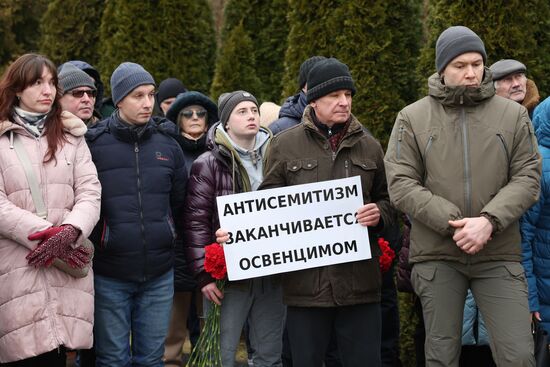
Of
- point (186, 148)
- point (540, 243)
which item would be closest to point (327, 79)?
point (540, 243)

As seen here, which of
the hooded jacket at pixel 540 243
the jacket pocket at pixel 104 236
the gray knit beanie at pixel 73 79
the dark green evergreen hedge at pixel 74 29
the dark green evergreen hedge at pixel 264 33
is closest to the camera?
the hooded jacket at pixel 540 243

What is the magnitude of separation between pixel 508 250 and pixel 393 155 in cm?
85

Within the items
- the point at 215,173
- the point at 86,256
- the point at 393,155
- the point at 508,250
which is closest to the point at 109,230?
the point at 86,256

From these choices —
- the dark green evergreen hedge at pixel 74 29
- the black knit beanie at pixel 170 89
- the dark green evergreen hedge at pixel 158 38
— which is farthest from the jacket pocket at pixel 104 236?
the dark green evergreen hedge at pixel 74 29

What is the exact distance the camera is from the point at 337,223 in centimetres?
530

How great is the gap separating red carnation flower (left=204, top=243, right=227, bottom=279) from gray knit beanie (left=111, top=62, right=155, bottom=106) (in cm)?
120

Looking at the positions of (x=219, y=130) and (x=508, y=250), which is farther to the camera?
(x=219, y=130)

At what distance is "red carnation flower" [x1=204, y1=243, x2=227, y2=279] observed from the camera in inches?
215

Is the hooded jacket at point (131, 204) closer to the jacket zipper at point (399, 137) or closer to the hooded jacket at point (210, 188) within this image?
the hooded jacket at point (210, 188)

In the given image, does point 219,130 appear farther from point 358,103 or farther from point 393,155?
point 358,103

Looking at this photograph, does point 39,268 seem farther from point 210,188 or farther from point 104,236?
point 210,188

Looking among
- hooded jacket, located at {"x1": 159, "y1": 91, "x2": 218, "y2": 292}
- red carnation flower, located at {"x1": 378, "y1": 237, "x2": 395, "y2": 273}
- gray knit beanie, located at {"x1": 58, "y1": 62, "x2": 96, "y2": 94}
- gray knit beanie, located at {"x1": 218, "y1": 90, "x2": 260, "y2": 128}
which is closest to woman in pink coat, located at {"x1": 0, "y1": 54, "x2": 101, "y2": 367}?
gray knit beanie, located at {"x1": 218, "y1": 90, "x2": 260, "y2": 128}

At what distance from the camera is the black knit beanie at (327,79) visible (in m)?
5.23

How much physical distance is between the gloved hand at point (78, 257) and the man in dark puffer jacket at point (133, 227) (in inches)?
13.3
